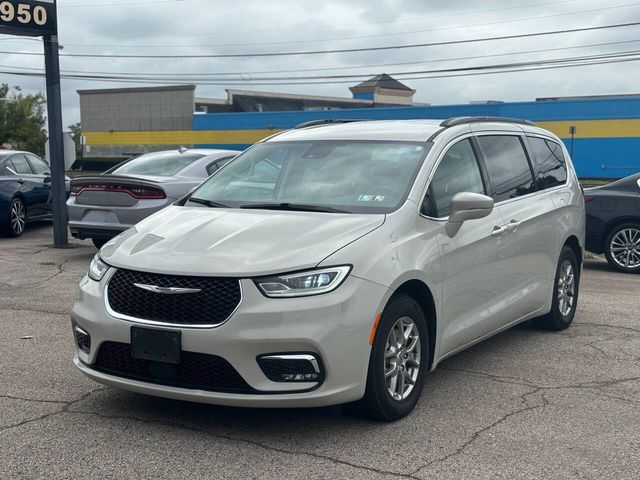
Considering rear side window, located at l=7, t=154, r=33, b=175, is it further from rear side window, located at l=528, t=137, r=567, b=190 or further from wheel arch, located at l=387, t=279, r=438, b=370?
wheel arch, located at l=387, t=279, r=438, b=370

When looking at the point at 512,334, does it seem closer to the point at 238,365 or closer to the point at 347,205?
the point at 347,205

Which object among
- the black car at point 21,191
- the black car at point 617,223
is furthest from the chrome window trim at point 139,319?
the black car at point 21,191

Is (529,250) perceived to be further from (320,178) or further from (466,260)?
(320,178)

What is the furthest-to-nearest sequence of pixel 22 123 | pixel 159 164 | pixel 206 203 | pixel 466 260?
pixel 22 123 → pixel 159 164 → pixel 206 203 → pixel 466 260

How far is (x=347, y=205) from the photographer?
521cm

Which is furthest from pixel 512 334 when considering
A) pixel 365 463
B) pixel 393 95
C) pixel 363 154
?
pixel 393 95

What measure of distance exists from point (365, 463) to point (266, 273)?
1.09m

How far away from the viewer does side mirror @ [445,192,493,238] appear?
5.25 meters

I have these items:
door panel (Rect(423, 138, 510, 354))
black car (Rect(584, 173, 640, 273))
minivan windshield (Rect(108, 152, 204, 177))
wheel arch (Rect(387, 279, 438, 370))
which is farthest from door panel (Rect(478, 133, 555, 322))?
minivan windshield (Rect(108, 152, 204, 177))

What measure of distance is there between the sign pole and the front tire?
905 centimetres

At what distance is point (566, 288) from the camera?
7469 mm

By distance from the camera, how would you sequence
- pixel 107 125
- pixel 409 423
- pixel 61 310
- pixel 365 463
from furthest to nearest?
pixel 107 125 → pixel 61 310 → pixel 409 423 → pixel 365 463

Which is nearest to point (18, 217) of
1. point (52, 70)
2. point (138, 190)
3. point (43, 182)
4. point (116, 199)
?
point (43, 182)

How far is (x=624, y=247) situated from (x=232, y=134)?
44.7m
